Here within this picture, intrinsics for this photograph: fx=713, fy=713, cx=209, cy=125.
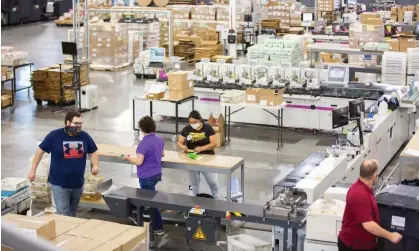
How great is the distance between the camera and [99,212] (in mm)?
9117

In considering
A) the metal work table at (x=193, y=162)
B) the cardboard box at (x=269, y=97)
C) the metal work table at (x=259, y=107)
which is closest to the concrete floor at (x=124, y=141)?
the metal work table at (x=259, y=107)

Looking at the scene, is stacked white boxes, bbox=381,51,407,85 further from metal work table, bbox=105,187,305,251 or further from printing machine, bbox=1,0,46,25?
printing machine, bbox=1,0,46,25

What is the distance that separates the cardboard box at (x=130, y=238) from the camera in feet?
A: 18.6

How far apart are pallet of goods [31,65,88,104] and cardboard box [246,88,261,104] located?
198 inches

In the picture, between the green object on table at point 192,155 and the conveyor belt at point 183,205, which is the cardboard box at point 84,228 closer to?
the conveyor belt at point 183,205

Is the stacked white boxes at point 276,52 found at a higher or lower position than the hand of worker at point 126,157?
higher

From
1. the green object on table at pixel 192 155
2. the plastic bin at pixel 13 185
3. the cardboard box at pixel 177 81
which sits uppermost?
the cardboard box at pixel 177 81

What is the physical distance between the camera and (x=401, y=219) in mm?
5980

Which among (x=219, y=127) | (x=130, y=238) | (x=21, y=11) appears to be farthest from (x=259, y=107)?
(x=21, y=11)

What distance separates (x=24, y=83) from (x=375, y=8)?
18.9 m

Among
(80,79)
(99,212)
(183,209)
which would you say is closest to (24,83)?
(80,79)

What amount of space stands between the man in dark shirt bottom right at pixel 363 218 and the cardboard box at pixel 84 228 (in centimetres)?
205

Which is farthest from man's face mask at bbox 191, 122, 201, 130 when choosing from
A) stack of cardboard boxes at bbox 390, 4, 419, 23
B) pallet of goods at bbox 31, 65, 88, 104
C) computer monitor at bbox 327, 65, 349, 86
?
stack of cardboard boxes at bbox 390, 4, 419, 23

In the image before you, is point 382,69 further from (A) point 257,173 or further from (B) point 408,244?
(B) point 408,244
